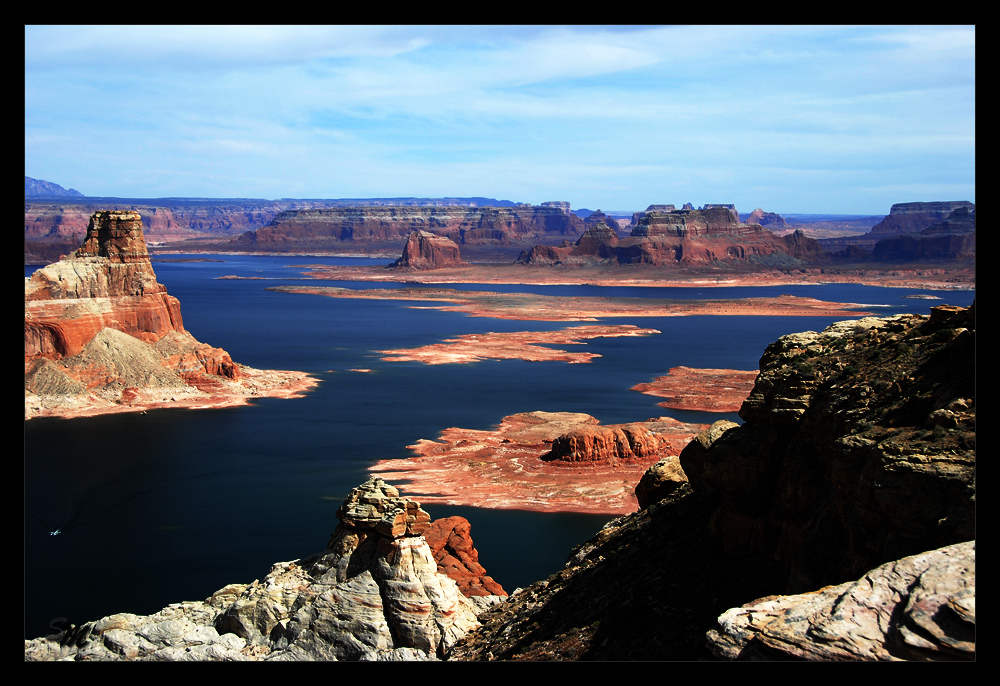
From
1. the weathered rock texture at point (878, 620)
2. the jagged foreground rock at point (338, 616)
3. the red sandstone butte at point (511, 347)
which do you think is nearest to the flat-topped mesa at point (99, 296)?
the red sandstone butte at point (511, 347)

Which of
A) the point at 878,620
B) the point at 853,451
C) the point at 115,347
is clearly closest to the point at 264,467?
the point at 115,347

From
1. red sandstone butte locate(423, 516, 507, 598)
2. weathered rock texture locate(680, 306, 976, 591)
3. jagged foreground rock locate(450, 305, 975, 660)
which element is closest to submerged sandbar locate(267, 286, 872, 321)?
red sandstone butte locate(423, 516, 507, 598)

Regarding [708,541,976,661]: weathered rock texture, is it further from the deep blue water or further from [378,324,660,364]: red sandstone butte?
[378,324,660,364]: red sandstone butte

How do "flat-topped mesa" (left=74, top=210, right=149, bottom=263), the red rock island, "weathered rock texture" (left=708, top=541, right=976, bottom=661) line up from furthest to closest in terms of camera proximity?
"flat-topped mesa" (left=74, top=210, right=149, bottom=263) → the red rock island → "weathered rock texture" (left=708, top=541, right=976, bottom=661)

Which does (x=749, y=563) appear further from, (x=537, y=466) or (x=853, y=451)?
(x=537, y=466)

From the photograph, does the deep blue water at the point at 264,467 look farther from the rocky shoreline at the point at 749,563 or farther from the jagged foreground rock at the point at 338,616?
the rocky shoreline at the point at 749,563

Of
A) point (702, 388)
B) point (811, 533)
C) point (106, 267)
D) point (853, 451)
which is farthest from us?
point (702, 388)
